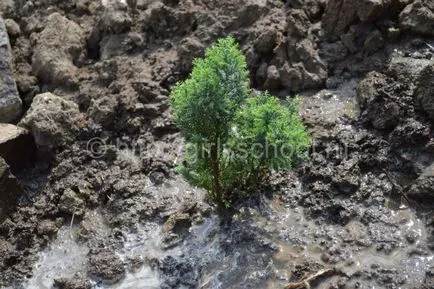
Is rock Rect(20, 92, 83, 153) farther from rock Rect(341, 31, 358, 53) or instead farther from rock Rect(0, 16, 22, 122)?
rock Rect(341, 31, 358, 53)

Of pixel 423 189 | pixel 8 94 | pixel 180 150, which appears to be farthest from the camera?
pixel 8 94

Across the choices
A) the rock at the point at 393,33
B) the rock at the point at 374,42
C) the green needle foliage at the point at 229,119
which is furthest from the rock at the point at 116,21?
the rock at the point at 393,33

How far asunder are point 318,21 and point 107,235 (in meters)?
2.91

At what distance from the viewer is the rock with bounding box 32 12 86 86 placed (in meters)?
6.50

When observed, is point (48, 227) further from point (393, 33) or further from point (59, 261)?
point (393, 33)

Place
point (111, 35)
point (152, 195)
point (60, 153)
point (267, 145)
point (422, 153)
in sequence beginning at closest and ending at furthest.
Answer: point (267, 145)
point (422, 153)
point (152, 195)
point (60, 153)
point (111, 35)

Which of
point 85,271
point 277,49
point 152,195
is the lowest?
point 85,271

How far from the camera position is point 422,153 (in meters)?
5.21

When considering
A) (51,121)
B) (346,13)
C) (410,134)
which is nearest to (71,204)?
(51,121)

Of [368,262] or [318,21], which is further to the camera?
[318,21]

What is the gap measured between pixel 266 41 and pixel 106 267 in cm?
261

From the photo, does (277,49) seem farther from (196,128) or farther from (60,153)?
(60,153)

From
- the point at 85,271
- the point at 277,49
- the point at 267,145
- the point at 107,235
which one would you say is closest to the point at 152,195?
the point at 107,235

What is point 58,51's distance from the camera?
6.60 meters
